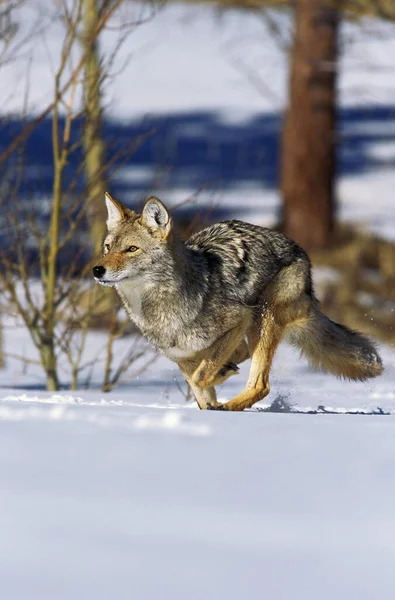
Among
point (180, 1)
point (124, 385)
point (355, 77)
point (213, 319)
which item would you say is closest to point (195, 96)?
point (355, 77)

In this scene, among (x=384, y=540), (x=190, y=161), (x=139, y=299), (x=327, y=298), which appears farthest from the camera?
(x=190, y=161)

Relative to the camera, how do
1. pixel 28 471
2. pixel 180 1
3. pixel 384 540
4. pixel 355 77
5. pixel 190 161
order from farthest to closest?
pixel 355 77
pixel 190 161
pixel 180 1
pixel 28 471
pixel 384 540

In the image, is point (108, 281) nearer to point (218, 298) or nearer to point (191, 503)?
point (218, 298)

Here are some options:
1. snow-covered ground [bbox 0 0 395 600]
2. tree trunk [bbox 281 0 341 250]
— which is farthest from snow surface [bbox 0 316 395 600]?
tree trunk [bbox 281 0 341 250]

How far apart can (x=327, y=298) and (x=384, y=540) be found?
10673mm

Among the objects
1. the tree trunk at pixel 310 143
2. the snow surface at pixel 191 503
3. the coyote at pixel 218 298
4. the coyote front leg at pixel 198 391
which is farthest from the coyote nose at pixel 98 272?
the tree trunk at pixel 310 143

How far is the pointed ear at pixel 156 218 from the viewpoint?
6312 mm

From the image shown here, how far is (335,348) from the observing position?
730 cm

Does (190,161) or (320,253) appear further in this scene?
(190,161)

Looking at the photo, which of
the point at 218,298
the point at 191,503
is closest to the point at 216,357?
the point at 218,298

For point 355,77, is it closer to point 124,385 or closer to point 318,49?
point 318,49

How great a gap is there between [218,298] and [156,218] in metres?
0.65

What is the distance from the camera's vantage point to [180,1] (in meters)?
17.0

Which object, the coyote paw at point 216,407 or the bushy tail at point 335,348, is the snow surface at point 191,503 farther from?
the bushy tail at point 335,348
